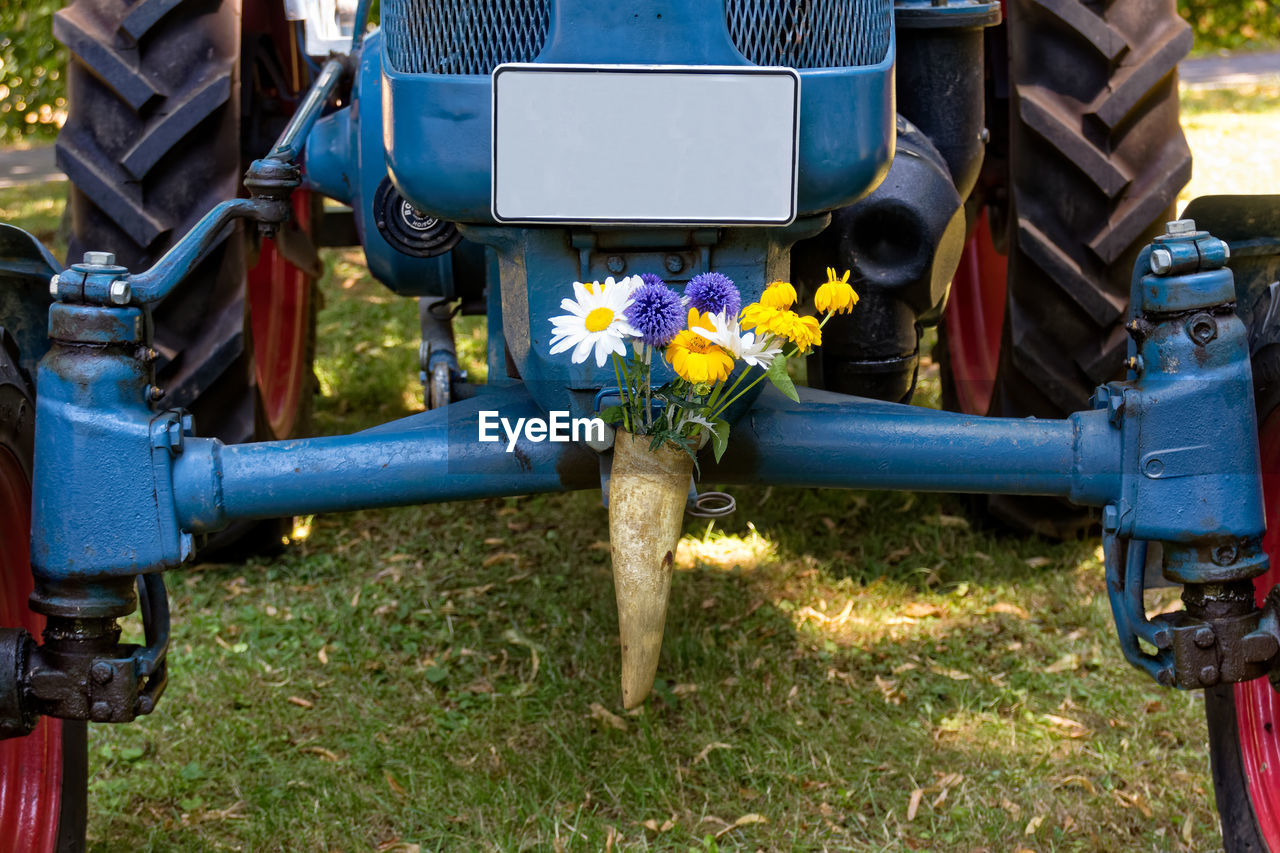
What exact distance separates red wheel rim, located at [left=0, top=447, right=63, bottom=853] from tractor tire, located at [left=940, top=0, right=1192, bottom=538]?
1972 millimetres

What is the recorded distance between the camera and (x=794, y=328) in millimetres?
1636

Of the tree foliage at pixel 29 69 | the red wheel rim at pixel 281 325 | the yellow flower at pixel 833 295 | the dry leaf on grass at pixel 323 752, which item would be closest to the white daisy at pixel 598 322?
the yellow flower at pixel 833 295

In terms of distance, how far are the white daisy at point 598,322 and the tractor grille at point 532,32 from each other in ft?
1.00

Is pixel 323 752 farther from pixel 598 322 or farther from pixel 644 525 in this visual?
pixel 598 322

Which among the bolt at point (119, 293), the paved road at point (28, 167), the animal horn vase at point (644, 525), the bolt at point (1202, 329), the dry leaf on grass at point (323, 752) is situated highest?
the bolt at point (119, 293)

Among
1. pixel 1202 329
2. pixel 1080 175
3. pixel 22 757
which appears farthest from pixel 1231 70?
pixel 22 757

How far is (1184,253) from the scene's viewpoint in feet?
5.90

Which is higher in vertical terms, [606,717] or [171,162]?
[171,162]

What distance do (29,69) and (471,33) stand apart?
698 centimetres

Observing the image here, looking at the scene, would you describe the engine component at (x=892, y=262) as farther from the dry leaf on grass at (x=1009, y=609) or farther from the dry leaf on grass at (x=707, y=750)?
the dry leaf on grass at (x=1009, y=609)

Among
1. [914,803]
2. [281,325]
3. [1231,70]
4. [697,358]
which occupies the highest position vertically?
[697,358]

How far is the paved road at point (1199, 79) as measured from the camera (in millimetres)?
8414

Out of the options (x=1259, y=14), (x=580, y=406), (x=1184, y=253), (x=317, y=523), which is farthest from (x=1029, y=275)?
(x=1259, y=14)

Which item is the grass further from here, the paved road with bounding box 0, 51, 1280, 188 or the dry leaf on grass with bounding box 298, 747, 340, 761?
the paved road with bounding box 0, 51, 1280, 188
